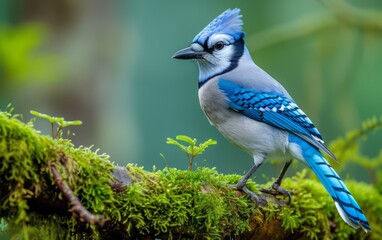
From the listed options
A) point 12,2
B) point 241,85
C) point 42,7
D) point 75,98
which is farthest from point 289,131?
point 12,2

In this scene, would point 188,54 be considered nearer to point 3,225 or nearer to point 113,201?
point 113,201

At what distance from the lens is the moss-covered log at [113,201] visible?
246 cm

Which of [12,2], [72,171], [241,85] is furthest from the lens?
[12,2]

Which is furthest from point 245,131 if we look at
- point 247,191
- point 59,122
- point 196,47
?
point 59,122

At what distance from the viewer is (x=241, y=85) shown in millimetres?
4156

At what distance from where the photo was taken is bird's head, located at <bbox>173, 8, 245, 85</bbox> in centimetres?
430

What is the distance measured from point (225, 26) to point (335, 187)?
1.41 metres

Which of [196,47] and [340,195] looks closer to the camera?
[340,195]

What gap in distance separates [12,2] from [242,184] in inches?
256

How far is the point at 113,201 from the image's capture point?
2723 millimetres

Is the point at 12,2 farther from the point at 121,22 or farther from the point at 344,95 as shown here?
the point at 344,95

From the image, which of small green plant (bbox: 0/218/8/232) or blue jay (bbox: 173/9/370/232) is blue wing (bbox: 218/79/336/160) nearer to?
blue jay (bbox: 173/9/370/232)

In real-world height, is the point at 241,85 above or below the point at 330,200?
above

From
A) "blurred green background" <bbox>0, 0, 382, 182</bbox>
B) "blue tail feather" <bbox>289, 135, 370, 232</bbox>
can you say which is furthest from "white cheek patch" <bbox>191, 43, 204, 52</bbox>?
"blurred green background" <bbox>0, 0, 382, 182</bbox>
